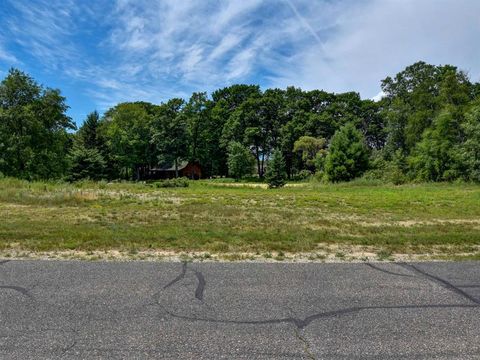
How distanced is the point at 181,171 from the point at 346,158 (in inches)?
1477

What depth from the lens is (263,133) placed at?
249ft

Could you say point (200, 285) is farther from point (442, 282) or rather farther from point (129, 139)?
point (129, 139)

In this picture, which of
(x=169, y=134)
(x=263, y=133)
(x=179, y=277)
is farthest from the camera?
(x=263, y=133)

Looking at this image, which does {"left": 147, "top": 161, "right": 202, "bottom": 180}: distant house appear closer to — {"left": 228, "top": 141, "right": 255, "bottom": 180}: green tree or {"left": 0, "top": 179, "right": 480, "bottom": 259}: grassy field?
{"left": 228, "top": 141, "right": 255, "bottom": 180}: green tree

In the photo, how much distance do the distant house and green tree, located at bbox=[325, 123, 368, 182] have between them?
112 ft

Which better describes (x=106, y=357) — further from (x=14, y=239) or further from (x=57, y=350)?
(x=14, y=239)

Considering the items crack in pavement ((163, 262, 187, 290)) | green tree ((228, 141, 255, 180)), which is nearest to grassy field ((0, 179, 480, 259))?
crack in pavement ((163, 262, 187, 290))

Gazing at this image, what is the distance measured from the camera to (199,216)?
12.9m

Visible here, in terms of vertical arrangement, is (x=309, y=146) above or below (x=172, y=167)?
above

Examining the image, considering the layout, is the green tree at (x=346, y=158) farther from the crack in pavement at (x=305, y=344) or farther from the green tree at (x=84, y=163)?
the crack in pavement at (x=305, y=344)

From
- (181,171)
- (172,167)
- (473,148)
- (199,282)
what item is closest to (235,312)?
(199,282)

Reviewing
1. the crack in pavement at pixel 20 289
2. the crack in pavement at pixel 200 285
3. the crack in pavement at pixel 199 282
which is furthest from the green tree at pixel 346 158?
the crack in pavement at pixel 20 289

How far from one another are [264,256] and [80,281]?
3.28 metres

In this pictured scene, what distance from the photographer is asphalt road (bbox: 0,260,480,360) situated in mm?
3256
